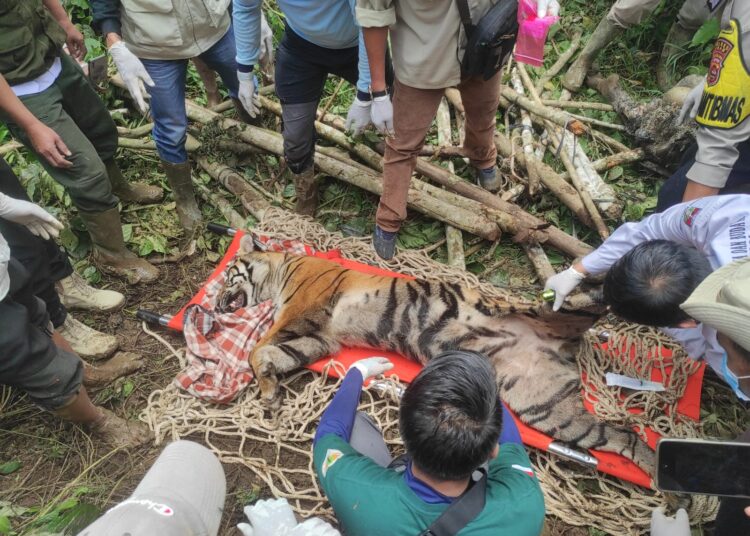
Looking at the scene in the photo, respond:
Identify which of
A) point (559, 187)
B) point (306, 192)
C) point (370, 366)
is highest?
point (559, 187)

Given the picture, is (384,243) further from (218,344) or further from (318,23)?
(318,23)

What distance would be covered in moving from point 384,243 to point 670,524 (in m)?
2.41

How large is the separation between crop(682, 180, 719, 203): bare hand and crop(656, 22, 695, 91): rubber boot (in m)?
2.63

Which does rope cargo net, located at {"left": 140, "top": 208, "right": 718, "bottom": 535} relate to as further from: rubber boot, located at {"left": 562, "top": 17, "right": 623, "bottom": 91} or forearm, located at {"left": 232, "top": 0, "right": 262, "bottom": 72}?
rubber boot, located at {"left": 562, "top": 17, "right": 623, "bottom": 91}

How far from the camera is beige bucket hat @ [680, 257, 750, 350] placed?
1.75 meters

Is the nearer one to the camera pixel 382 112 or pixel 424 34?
pixel 424 34

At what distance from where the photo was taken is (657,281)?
2.25 metres

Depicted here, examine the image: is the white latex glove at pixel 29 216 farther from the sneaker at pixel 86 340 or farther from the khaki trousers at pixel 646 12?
the khaki trousers at pixel 646 12

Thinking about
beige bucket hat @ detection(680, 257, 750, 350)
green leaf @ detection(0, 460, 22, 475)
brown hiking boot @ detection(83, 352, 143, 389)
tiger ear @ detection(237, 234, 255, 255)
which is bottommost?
green leaf @ detection(0, 460, 22, 475)

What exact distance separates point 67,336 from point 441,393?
2727 mm

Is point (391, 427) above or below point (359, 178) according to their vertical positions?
below

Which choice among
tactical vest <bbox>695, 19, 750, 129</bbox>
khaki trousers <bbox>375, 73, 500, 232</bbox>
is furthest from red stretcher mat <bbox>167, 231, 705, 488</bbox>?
tactical vest <bbox>695, 19, 750, 129</bbox>

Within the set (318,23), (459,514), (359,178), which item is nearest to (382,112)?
(318,23)

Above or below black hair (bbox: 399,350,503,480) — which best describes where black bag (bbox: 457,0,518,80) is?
above
